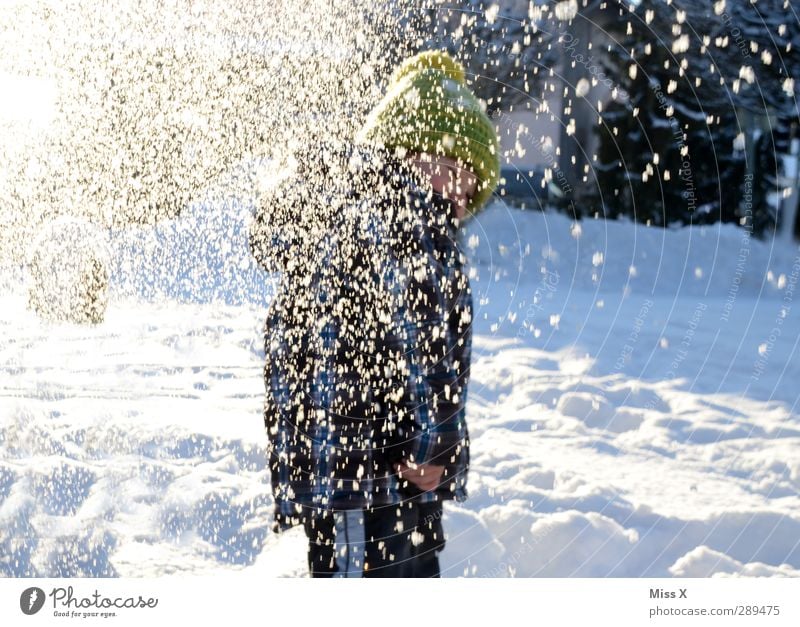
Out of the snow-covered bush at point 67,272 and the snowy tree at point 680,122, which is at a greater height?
the snowy tree at point 680,122

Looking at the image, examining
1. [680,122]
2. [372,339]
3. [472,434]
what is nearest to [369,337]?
[372,339]

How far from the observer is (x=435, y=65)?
2.74 ft

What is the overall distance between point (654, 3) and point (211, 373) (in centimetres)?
202

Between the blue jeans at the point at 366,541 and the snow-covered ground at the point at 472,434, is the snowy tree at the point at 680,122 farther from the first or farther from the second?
the blue jeans at the point at 366,541

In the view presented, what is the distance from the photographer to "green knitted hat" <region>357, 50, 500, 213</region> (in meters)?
0.73

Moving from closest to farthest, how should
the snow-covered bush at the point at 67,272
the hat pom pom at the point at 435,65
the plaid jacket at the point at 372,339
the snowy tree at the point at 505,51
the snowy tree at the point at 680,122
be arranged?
the plaid jacket at the point at 372,339 → the hat pom pom at the point at 435,65 → the snow-covered bush at the point at 67,272 → the snowy tree at the point at 505,51 → the snowy tree at the point at 680,122

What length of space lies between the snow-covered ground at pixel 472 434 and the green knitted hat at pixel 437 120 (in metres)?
0.13

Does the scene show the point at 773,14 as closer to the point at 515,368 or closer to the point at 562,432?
the point at 515,368

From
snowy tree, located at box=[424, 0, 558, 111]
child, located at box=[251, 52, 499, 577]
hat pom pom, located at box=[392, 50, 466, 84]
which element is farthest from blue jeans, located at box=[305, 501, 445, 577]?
snowy tree, located at box=[424, 0, 558, 111]

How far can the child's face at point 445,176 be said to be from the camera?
712 mm

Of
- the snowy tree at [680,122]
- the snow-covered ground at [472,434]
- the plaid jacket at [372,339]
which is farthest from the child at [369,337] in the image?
the snowy tree at [680,122]

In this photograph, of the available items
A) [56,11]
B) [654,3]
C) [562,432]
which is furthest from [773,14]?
[56,11]

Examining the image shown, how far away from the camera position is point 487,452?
140 centimetres

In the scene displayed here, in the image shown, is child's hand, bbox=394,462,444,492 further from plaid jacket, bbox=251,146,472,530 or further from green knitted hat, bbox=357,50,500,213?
green knitted hat, bbox=357,50,500,213
